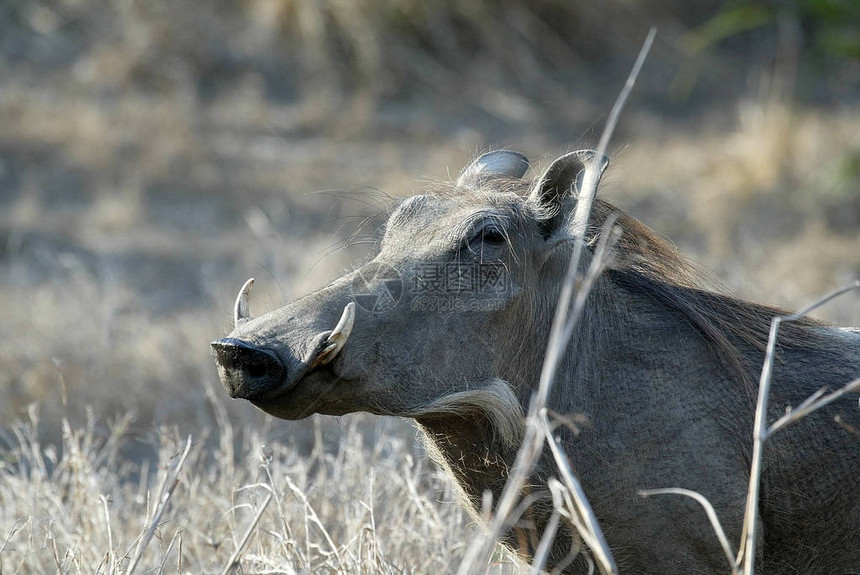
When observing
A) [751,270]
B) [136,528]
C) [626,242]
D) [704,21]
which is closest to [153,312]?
[136,528]

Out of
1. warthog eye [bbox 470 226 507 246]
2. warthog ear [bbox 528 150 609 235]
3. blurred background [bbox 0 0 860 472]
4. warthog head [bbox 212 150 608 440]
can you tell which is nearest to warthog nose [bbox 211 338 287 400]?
warthog head [bbox 212 150 608 440]

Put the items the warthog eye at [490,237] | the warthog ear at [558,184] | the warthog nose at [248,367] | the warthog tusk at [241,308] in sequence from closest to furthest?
the warthog nose at [248,367] → the warthog tusk at [241,308] → the warthog eye at [490,237] → the warthog ear at [558,184]

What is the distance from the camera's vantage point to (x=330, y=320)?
→ 232 cm

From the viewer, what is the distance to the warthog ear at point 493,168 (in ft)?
9.63

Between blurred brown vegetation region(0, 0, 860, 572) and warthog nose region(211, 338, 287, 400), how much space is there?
3.40m

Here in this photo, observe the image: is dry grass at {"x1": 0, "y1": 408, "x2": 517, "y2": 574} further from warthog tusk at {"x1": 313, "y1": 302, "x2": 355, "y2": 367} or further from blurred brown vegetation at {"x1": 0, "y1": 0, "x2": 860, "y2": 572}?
blurred brown vegetation at {"x1": 0, "y1": 0, "x2": 860, "y2": 572}

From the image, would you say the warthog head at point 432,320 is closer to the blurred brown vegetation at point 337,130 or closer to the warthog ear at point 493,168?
the warthog ear at point 493,168

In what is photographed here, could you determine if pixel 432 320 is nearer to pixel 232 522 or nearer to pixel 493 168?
pixel 493 168

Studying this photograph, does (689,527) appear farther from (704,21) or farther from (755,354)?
(704,21)

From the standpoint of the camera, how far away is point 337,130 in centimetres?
1034

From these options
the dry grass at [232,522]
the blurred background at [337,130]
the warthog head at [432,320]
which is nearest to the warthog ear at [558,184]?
the warthog head at [432,320]

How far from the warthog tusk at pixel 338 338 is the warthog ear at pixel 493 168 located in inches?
29.9

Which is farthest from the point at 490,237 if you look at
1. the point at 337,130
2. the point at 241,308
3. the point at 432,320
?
the point at 337,130

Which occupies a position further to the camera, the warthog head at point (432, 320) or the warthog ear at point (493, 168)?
the warthog ear at point (493, 168)
